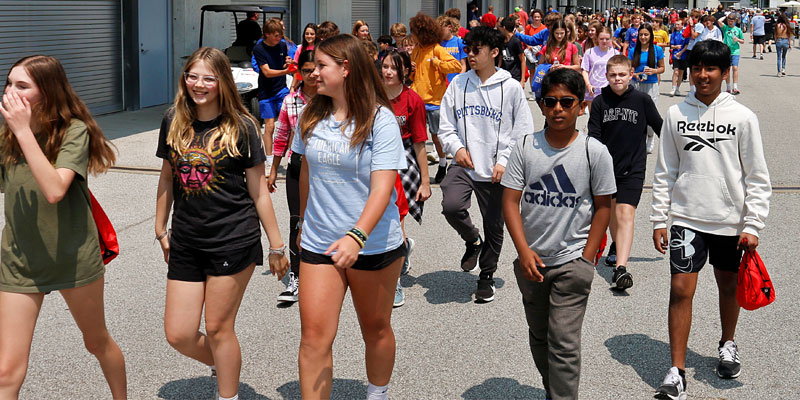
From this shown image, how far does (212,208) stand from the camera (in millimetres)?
4168

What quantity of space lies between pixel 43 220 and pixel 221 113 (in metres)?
0.88

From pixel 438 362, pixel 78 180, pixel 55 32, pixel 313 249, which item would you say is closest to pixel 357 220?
pixel 313 249

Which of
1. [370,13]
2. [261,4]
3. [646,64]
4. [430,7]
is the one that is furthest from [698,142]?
[430,7]

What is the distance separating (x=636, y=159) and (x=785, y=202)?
390cm

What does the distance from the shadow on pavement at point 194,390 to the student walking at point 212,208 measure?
535 millimetres

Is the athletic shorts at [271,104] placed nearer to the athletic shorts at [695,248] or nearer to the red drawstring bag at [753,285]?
the athletic shorts at [695,248]

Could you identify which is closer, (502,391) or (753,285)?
(753,285)

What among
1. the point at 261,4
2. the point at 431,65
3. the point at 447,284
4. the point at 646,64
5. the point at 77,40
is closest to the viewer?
the point at 447,284

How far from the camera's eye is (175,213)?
4.29 meters

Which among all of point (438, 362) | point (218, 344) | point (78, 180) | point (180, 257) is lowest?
point (438, 362)

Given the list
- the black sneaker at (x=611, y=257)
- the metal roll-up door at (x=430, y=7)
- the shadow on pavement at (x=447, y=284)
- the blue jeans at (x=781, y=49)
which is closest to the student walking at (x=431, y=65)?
the black sneaker at (x=611, y=257)

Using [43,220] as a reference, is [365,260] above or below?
below

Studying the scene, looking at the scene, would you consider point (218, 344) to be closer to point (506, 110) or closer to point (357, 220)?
point (357, 220)

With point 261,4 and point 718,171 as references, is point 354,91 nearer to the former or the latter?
point 718,171
